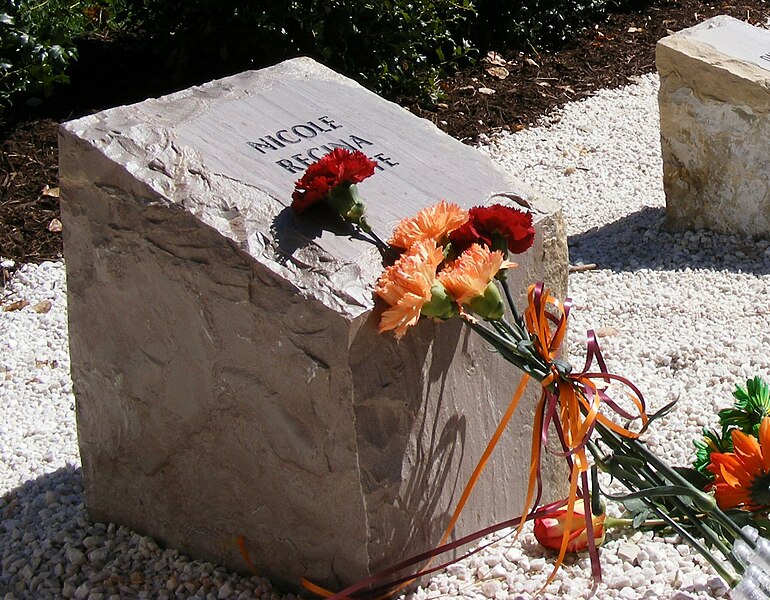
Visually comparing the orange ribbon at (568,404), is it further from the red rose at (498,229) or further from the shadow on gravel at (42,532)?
the shadow on gravel at (42,532)

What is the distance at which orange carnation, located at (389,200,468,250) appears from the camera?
2115 mm

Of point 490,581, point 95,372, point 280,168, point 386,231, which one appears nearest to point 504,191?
point 386,231

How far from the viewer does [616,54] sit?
262 inches

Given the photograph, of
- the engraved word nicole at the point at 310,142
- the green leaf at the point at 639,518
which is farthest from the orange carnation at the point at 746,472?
the engraved word nicole at the point at 310,142

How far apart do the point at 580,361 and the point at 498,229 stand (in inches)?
61.0

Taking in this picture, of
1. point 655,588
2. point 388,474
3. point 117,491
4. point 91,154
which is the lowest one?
point 117,491

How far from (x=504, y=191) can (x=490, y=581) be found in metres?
0.86

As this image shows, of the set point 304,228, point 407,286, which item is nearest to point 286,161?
point 304,228

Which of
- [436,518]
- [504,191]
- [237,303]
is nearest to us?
[237,303]

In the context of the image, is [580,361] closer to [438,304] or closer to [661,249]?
[661,249]

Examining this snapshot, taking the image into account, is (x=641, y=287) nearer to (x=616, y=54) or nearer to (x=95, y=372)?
(x=95, y=372)

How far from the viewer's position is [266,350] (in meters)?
2.14

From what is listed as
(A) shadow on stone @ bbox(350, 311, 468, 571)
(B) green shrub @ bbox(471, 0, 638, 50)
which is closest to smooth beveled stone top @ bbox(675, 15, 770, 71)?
(B) green shrub @ bbox(471, 0, 638, 50)

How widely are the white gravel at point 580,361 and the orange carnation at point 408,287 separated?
2.22ft
